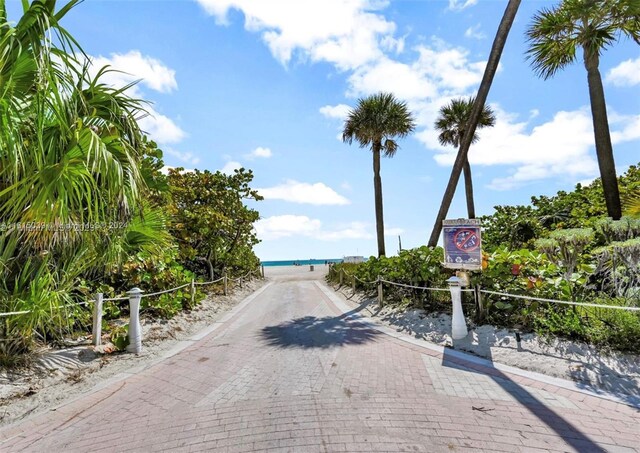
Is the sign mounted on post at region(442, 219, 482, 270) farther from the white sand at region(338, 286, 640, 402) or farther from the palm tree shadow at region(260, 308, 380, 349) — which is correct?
the palm tree shadow at region(260, 308, 380, 349)

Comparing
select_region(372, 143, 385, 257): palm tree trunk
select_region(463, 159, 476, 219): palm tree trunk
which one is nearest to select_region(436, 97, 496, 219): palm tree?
select_region(463, 159, 476, 219): palm tree trunk

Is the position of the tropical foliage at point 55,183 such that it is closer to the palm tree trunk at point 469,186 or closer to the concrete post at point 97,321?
the concrete post at point 97,321

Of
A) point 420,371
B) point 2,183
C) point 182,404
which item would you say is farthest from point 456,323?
point 2,183

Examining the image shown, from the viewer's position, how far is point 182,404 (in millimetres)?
4031

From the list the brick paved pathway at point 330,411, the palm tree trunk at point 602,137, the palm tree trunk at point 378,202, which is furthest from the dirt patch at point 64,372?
the palm tree trunk at point 602,137

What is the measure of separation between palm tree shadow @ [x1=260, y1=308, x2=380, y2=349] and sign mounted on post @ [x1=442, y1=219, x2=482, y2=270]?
2.39 m

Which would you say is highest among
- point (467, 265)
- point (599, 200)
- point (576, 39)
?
point (576, 39)

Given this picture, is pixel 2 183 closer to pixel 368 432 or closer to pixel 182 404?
pixel 182 404

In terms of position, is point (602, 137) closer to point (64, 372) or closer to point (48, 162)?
point (48, 162)

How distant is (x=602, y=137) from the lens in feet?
32.9

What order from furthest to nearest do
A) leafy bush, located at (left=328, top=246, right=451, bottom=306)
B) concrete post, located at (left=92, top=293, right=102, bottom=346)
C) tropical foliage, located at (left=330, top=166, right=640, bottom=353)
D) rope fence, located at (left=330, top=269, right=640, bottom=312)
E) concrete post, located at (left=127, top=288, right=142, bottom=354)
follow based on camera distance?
leafy bush, located at (left=328, top=246, right=451, bottom=306), concrete post, located at (left=127, top=288, right=142, bottom=354), concrete post, located at (left=92, top=293, right=102, bottom=346), tropical foliage, located at (left=330, top=166, right=640, bottom=353), rope fence, located at (left=330, top=269, right=640, bottom=312)

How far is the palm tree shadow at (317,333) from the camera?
266 inches

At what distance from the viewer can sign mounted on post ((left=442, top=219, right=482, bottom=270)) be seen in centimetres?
678

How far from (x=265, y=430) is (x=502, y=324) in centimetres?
521
